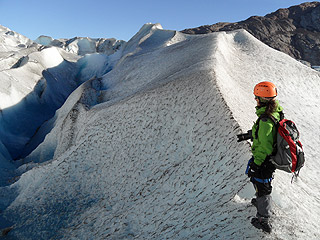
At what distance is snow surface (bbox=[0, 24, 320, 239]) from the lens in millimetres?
6418

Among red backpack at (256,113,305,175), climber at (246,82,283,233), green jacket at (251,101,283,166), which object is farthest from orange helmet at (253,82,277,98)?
red backpack at (256,113,305,175)

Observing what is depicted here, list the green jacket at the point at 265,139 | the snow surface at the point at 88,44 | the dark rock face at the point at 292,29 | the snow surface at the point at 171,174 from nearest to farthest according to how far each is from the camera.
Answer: the green jacket at the point at 265,139 → the snow surface at the point at 171,174 → the snow surface at the point at 88,44 → the dark rock face at the point at 292,29

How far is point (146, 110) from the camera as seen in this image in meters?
12.3

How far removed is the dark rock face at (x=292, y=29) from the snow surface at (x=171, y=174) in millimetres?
86433

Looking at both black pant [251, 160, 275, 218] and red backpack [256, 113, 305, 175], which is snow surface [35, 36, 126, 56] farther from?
red backpack [256, 113, 305, 175]

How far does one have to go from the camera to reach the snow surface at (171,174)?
253 inches

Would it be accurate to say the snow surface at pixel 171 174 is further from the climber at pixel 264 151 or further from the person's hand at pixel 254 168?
the person's hand at pixel 254 168

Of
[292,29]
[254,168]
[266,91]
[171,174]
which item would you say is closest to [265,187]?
[254,168]

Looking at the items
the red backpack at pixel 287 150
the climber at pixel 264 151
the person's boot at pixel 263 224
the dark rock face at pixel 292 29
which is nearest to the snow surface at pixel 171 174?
the person's boot at pixel 263 224

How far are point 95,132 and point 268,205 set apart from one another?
34.4 feet

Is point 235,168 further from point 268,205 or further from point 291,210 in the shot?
point 268,205

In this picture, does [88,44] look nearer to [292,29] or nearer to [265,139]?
[292,29]

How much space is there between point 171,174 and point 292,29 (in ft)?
375

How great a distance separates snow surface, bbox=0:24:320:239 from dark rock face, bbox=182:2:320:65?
86.4 m
